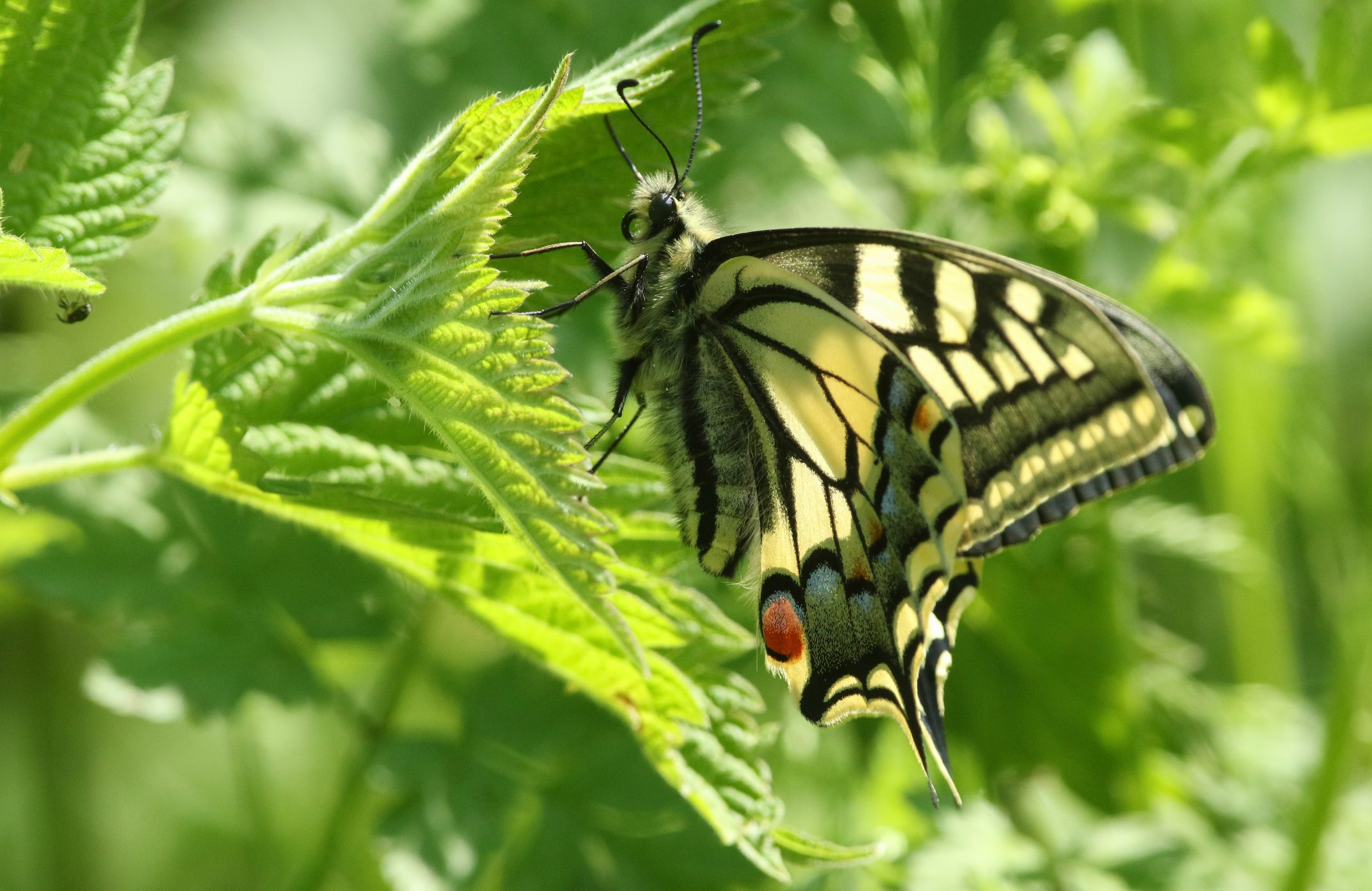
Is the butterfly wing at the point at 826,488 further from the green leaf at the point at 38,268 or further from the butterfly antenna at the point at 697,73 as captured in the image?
the green leaf at the point at 38,268

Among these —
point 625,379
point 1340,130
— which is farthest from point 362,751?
point 1340,130

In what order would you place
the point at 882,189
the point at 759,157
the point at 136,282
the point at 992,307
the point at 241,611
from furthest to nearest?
the point at 882,189 < the point at 136,282 < the point at 759,157 < the point at 241,611 < the point at 992,307

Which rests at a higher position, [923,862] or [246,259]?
[246,259]

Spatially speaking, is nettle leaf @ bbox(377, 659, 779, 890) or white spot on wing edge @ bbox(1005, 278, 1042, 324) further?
nettle leaf @ bbox(377, 659, 779, 890)

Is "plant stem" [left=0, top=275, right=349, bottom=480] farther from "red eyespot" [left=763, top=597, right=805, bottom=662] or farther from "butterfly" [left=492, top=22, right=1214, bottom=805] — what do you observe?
"red eyespot" [left=763, top=597, right=805, bottom=662]

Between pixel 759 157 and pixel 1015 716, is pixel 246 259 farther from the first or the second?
pixel 1015 716

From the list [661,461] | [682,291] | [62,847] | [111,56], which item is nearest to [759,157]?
[682,291]

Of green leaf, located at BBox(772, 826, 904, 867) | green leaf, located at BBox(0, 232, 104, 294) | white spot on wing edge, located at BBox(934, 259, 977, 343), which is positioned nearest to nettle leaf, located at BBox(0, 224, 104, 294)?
green leaf, located at BBox(0, 232, 104, 294)

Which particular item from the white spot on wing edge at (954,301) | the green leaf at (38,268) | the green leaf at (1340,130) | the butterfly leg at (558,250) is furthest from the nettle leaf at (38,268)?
the green leaf at (1340,130)
